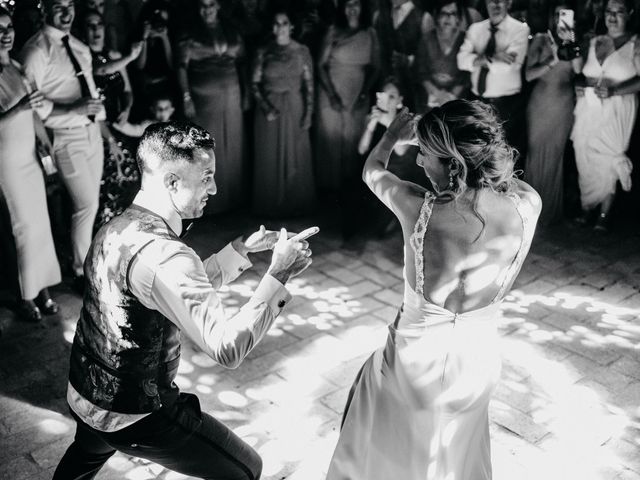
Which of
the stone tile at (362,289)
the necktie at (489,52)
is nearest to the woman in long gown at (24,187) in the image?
the stone tile at (362,289)

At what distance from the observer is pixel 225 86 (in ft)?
22.6

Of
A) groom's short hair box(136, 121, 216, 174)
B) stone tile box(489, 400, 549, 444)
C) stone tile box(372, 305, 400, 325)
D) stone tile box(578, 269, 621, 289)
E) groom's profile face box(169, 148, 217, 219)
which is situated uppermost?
groom's short hair box(136, 121, 216, 174)

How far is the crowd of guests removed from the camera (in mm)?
6309

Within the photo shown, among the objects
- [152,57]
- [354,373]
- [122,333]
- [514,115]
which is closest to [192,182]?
[122,333]

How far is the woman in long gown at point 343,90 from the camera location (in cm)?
700

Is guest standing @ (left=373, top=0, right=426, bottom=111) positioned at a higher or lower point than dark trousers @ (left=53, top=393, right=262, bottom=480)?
higher

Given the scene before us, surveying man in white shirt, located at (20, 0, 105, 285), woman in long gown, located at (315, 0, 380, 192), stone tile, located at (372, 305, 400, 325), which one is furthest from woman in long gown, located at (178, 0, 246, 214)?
stone tile, located at (372, 305, 400, 325)

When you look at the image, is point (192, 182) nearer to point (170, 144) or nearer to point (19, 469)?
point (170, 144)

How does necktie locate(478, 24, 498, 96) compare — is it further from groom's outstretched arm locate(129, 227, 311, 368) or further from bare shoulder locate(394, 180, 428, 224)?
groom's outstretched arm locate(129, 227, 311, 368)

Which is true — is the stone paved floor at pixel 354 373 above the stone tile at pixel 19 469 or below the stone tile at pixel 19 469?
below

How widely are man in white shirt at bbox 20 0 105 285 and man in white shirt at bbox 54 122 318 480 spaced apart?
303cm

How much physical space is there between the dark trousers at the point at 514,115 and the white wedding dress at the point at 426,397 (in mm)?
4243

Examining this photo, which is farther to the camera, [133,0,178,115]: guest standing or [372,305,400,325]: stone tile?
[133,0,178,115]: guest standing

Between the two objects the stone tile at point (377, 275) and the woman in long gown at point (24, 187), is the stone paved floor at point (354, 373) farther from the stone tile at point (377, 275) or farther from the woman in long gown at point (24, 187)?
the woman in long gown at point (24, 187)
